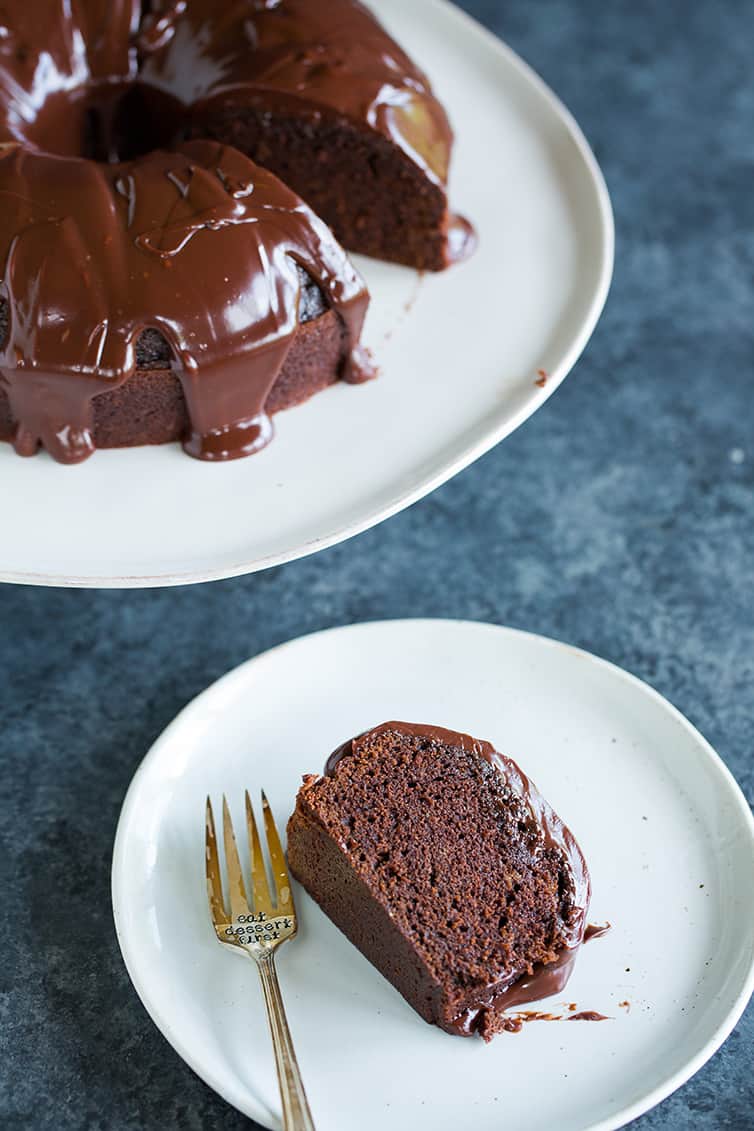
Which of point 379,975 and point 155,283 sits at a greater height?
point 155,283

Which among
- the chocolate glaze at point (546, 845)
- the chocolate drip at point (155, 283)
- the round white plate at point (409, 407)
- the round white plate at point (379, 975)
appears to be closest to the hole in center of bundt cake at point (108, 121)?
the chocolate drip at point (155, 283)

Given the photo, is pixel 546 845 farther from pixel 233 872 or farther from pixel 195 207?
pixel 195 207

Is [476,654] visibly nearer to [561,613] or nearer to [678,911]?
[561,613]

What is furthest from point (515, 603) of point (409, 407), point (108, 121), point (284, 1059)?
point (108, 121)

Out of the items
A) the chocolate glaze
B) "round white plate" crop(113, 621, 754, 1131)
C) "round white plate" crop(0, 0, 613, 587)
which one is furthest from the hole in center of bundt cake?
the chocolate glaze

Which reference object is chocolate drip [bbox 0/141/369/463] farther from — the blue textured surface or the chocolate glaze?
the chocolate glaze

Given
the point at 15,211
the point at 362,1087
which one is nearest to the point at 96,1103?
the point at 362,1087
